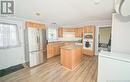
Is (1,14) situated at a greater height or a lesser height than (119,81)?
greater

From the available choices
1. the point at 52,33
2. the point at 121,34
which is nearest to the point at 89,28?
the point at 52,33

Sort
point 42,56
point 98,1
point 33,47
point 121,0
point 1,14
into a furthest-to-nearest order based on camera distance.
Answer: point 42,56 → point 33,47 → point 1,14 → point 98,1 → point 121,0

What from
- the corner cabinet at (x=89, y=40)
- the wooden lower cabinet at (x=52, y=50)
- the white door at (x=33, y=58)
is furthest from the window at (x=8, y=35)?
the corner cabinet at (x=89, y=40)

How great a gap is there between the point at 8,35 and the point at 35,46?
44.4 inches

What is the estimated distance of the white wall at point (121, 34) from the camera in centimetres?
230

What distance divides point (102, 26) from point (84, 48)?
180 cm

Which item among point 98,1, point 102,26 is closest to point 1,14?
point 98,1

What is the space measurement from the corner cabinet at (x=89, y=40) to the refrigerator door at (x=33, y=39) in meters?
3.15

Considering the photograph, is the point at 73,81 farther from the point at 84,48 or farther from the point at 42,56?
the point at 84,48

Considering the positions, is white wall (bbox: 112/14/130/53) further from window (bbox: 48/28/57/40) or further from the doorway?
window (bbox: 48/28/57/40)

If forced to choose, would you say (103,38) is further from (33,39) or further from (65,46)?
(33,39)

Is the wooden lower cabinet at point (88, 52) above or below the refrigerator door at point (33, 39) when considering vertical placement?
below

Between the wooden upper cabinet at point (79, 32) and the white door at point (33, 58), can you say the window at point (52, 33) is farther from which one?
the white door at point (33, 58)

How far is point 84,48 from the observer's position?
5.61 metres
